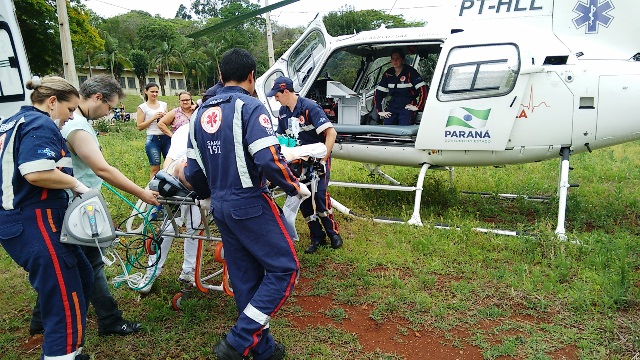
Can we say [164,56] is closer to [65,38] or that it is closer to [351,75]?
[65,38]

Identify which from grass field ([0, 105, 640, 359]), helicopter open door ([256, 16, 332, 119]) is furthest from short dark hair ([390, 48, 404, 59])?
grass field ([0, 105, 640, 359])

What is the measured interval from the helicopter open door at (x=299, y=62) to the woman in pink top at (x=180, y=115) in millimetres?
1029

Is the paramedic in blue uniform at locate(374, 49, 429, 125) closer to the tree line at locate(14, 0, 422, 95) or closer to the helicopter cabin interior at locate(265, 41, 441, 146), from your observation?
the helicopter cabin interior at locate(265, 41, 441, 146)

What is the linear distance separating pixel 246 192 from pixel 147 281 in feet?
6.01

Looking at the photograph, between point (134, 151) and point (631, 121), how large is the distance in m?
11.3

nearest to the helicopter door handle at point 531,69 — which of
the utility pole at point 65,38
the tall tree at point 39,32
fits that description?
the utility pole at point 65,38

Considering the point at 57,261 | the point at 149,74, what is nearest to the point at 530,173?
the point at 57,261

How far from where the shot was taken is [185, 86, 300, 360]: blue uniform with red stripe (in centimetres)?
290

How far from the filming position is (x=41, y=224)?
2828 mm

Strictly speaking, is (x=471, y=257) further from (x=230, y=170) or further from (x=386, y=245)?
(x=230, y=170)

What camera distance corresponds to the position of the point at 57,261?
2852mm

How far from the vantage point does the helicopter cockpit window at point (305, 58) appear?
7.14m

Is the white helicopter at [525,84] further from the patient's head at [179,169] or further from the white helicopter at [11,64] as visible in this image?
the white helicopter at [11,64]

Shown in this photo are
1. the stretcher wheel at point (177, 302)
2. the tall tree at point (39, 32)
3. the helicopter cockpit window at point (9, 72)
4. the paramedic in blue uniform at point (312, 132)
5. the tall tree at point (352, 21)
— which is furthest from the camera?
the tall tree at point (352, 21)
